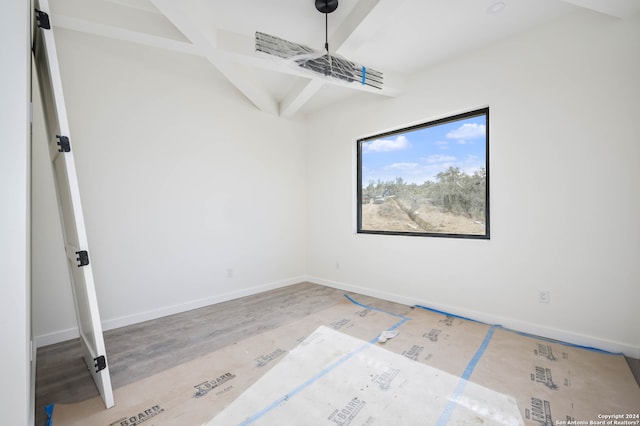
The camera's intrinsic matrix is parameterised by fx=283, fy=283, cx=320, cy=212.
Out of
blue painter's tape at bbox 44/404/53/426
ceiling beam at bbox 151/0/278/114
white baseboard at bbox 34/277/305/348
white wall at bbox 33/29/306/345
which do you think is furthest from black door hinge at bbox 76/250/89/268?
ceiling beam at bbox 151/0/278/114

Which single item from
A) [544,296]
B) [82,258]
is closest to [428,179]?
[544,296]

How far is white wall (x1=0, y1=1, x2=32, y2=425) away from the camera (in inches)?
42.6

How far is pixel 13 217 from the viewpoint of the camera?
3.66 ft

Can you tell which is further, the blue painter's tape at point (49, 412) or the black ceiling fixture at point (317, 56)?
the black ceiling fixture at point (317, 56)

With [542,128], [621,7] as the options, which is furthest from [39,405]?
[621,7]

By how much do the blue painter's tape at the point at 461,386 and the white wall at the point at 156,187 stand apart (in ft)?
Result: 9.48

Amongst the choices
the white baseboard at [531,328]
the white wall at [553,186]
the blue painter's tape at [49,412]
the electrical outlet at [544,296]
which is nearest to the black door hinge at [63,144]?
the blue painter's tape at [49,412]

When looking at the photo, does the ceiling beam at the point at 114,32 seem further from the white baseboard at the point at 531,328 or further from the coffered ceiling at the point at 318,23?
the white baseboard at the point at 531,328

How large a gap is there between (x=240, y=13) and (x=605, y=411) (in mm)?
3910

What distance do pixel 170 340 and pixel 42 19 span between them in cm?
256

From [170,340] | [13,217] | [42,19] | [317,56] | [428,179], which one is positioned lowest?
[170,340]

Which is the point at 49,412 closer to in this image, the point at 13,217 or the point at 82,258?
the point at 82,258

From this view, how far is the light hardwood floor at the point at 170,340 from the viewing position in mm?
2021

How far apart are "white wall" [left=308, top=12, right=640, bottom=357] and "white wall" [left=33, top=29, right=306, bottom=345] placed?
2298 mm
